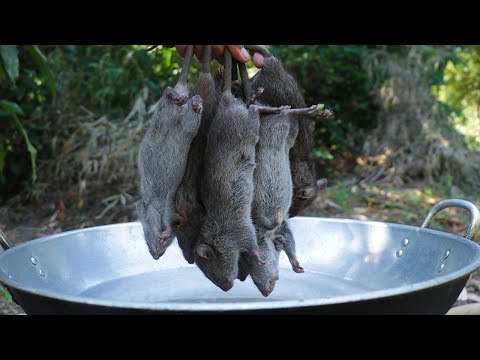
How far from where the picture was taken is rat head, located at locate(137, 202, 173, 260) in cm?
206

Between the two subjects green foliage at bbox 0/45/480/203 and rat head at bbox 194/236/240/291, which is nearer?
rat head at bbox 194/236/240/291

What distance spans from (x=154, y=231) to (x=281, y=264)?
105 centimetres

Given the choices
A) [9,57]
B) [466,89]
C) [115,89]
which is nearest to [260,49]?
[9,57]

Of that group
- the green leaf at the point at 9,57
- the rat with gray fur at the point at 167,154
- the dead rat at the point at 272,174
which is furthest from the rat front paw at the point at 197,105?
the green leaf at the point at 9,57

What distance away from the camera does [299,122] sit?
90.4 inches

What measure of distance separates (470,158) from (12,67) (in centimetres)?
506

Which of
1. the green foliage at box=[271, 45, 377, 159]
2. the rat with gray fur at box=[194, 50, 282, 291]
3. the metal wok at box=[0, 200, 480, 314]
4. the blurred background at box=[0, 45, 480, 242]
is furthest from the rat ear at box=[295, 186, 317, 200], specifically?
the green foliage at box=[271, 45, 377, 159]

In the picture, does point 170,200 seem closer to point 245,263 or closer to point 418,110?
point 245,263

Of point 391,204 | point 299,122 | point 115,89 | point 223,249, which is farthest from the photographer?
point 115,89

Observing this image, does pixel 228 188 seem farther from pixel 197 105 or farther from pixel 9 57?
pixel 9 57

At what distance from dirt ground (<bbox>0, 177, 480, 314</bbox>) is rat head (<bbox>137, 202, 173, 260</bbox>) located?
347cm

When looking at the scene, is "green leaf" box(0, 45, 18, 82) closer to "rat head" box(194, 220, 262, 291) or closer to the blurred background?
the blurred background

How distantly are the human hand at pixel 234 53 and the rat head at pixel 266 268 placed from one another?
631mm
